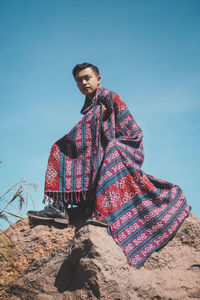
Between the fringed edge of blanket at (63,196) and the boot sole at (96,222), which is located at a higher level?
the fringed edge of blanket at (63,196)

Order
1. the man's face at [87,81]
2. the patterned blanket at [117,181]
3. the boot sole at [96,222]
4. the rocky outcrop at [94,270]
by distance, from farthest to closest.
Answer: the man's face at [87,81] < the patterned blanket at [117,181] < the boot sole at [96,222] < the rocky outcrop at [94,270]

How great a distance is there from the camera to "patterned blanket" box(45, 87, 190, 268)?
311 centimetres

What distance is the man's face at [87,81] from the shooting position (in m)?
3.96

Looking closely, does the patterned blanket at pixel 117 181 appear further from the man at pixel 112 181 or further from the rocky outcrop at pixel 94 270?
the rocky outcrop at pixel 94 270

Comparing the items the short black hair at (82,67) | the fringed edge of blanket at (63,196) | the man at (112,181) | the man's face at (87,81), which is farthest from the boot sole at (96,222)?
the short black hair at (82,67)

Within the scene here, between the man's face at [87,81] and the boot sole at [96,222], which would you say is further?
the man's face at [87,81]

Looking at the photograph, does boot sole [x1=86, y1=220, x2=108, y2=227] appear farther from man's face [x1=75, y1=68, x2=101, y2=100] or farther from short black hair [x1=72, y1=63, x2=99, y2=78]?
short black hair [x1=72, y1=63, x2=99, y2=78]

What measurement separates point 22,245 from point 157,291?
4.82ft

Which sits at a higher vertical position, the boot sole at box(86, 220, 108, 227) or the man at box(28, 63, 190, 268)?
the man at box(28, 63, 190, 268)

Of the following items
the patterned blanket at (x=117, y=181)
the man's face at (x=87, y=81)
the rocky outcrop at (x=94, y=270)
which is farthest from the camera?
the man's face at (x=87, y=81)

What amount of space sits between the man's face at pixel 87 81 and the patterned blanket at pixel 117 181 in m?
0.12

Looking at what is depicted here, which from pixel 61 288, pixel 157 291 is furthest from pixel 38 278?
pixel 157 291

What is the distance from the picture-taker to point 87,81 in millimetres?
3967

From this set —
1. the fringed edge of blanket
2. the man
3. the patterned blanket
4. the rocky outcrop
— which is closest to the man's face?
the man
